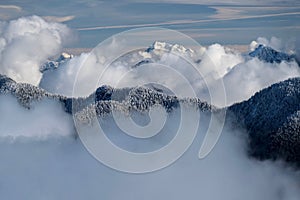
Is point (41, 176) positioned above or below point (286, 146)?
below

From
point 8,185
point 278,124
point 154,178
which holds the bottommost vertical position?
point 8,185

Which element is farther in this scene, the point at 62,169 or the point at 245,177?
the point at 62,169

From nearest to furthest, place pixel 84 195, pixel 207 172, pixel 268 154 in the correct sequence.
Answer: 1. pixel 84 195
2. pixel 207 172
3. pixel 268 154

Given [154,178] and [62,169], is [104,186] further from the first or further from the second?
[62,169]

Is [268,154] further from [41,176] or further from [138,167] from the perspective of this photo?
[41,176]

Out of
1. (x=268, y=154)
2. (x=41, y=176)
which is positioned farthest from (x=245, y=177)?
(x=41, y=176)

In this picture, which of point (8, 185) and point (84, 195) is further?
point (8, 185)

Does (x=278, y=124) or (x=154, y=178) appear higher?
(x=278, y=124)

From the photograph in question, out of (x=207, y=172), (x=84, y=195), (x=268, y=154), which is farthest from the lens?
(x=268, y=154)

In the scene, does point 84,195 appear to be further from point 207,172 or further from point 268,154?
point 268,154

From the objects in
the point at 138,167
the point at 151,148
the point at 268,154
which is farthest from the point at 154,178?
the point at 268,154
